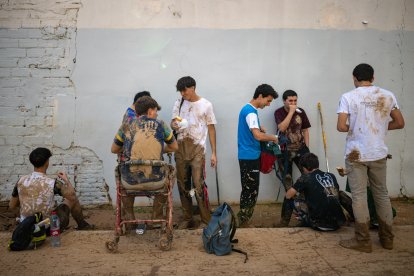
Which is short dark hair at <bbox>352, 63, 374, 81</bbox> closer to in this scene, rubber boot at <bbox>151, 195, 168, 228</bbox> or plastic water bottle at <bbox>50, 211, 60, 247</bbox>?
rubber boot at <bbox>151, 195, 168, 228</bbox>

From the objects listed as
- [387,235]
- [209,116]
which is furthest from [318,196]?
[209,116]

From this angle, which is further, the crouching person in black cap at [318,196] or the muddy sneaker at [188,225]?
the muddy sneaker at [188,225]

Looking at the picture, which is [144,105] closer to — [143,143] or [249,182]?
[143,143]

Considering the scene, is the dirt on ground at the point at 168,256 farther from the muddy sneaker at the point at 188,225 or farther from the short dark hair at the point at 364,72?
the short dark hair at the point at 364,72

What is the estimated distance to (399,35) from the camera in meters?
6.54

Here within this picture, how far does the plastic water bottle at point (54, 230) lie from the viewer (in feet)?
14.5

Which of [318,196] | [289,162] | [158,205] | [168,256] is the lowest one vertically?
[168,256]

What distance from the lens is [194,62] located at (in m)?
6.30

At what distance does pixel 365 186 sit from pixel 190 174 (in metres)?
2.29

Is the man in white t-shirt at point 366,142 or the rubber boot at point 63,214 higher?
the man in white t-shirt at point 366,142

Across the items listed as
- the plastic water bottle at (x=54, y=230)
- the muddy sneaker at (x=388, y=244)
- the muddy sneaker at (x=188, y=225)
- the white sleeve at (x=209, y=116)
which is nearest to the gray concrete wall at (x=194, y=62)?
the white sleeve at (x=209, y=116)

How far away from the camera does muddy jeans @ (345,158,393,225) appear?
14.2ft

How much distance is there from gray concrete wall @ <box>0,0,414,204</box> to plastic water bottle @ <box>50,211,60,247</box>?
75.0 inches

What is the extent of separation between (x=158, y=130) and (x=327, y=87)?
10.8 ft
